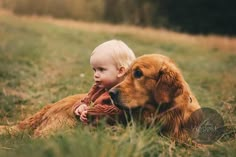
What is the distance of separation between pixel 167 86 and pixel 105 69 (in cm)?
70

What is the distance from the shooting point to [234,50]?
641 inches

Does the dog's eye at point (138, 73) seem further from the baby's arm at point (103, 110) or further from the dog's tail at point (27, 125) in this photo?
the dog's tail at point (27, 125)

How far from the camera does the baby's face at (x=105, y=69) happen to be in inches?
175

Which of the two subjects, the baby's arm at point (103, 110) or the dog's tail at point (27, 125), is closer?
the baby's arm at point (103, 110)

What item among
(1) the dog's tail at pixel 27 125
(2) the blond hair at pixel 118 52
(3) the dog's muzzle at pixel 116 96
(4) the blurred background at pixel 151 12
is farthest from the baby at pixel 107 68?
(4) the blurred background at pixel 151 12

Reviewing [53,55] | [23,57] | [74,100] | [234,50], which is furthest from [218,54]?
[74,100]

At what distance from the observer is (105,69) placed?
448 centimetres

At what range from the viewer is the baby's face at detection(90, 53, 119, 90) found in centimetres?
445

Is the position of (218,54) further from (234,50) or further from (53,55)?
(53,55)

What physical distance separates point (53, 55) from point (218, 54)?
6150 mm

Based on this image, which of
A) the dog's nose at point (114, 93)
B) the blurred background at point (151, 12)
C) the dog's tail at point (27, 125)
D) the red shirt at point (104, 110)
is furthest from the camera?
the blurred background at point (151, 12)

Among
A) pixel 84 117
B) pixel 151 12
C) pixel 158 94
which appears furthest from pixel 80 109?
pixel 151 12

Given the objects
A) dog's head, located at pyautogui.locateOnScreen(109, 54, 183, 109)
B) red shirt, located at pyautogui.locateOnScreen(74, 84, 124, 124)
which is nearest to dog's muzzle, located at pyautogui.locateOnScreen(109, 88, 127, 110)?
dog's head, located at pyautogui.locateOnScreen(109, 54, 183, 109)

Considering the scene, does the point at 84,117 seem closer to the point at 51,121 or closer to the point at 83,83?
the point at 51,121
